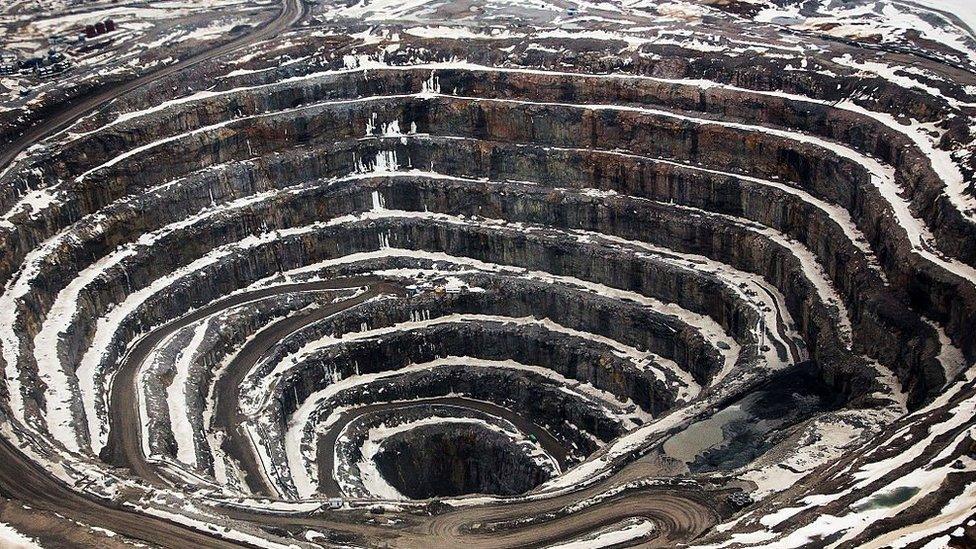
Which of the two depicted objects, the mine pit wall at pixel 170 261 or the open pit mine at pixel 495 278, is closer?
the open pit mine at pixel 495 278

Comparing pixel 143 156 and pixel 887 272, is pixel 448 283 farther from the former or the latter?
pixel 887 272

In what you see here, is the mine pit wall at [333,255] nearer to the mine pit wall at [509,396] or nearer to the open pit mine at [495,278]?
the open pit mine at [495,278]

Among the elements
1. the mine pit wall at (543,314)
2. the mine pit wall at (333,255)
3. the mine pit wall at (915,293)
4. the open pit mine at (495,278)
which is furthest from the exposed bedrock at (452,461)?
the mine pit wall at (915,293)

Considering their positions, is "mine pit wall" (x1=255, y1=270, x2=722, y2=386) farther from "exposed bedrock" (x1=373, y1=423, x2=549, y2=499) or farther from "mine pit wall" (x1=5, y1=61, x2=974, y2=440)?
"mine pit wall" (x1=5, y1=61, x2=974, y2=440)

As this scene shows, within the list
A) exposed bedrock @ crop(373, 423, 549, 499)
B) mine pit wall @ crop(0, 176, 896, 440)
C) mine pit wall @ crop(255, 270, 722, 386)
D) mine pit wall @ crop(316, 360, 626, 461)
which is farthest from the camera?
mine pit wall @ crop(255, 270, 722, 386)

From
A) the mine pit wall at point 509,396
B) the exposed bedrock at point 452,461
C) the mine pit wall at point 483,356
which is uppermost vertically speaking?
the mine pit wall at point 483,356

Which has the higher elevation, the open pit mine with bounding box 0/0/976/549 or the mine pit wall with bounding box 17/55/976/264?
the mine pit wall with bounding box 17/55/976/264

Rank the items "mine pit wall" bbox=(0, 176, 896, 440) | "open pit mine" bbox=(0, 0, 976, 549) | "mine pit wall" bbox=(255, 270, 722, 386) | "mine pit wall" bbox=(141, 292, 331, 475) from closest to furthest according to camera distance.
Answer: "open pit mine" bbox=(0, 0, 976, 549) < "mine pit wall" bbox=(141, 292, 331, 475) < "mine pit wall" bbox=(0, 176, 896, 440) < "mine pit wall" bbox=(255, 270, 722, 386)

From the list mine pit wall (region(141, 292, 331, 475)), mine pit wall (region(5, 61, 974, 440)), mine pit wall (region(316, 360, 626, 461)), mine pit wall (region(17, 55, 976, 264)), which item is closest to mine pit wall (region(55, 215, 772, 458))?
mine pit wall (region(141, 292, 331, 475))
